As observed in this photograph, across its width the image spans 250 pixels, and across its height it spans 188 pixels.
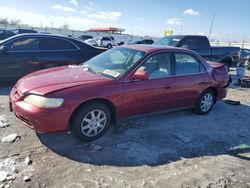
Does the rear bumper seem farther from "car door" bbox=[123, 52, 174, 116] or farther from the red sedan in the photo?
"car door" bbox=[123, 52, 174, 116]

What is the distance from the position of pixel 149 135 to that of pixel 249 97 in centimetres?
507

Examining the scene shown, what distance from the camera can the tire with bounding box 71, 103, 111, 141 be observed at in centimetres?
429

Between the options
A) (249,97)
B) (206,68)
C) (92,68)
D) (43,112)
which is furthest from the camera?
(249,97)

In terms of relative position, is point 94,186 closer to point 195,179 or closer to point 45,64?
point 195,179

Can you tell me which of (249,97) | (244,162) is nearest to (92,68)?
(244,162)

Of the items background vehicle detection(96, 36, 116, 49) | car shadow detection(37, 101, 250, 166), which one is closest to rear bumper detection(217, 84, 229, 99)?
car shadow detection(37, 101, 250, 166)

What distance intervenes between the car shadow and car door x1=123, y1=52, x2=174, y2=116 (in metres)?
0.43

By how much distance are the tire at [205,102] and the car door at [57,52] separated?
4.06 meters

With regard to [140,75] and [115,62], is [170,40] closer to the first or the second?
[115,62]

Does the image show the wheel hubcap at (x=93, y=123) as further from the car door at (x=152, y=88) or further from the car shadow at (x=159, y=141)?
the car door at (x=152, y=88)

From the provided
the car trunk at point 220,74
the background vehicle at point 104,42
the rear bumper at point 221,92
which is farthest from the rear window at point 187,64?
the background vehicle at point 104,42

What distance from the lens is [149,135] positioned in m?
4.98

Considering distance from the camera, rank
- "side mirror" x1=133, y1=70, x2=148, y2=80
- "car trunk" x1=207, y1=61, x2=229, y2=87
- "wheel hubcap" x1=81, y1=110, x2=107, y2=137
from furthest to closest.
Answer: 1. "car trunk" x1=207, y1=61, x2=229, y2=87
2. "side mirror" x1=133, y1=70, x2=148, y2=80
3. "wheel hubcap" x1=81, y1=110, x2=107, y2=137

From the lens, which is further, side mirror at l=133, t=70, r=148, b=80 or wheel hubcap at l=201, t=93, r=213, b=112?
wheel hubcap at l=201, t=93, r=213, b=112
